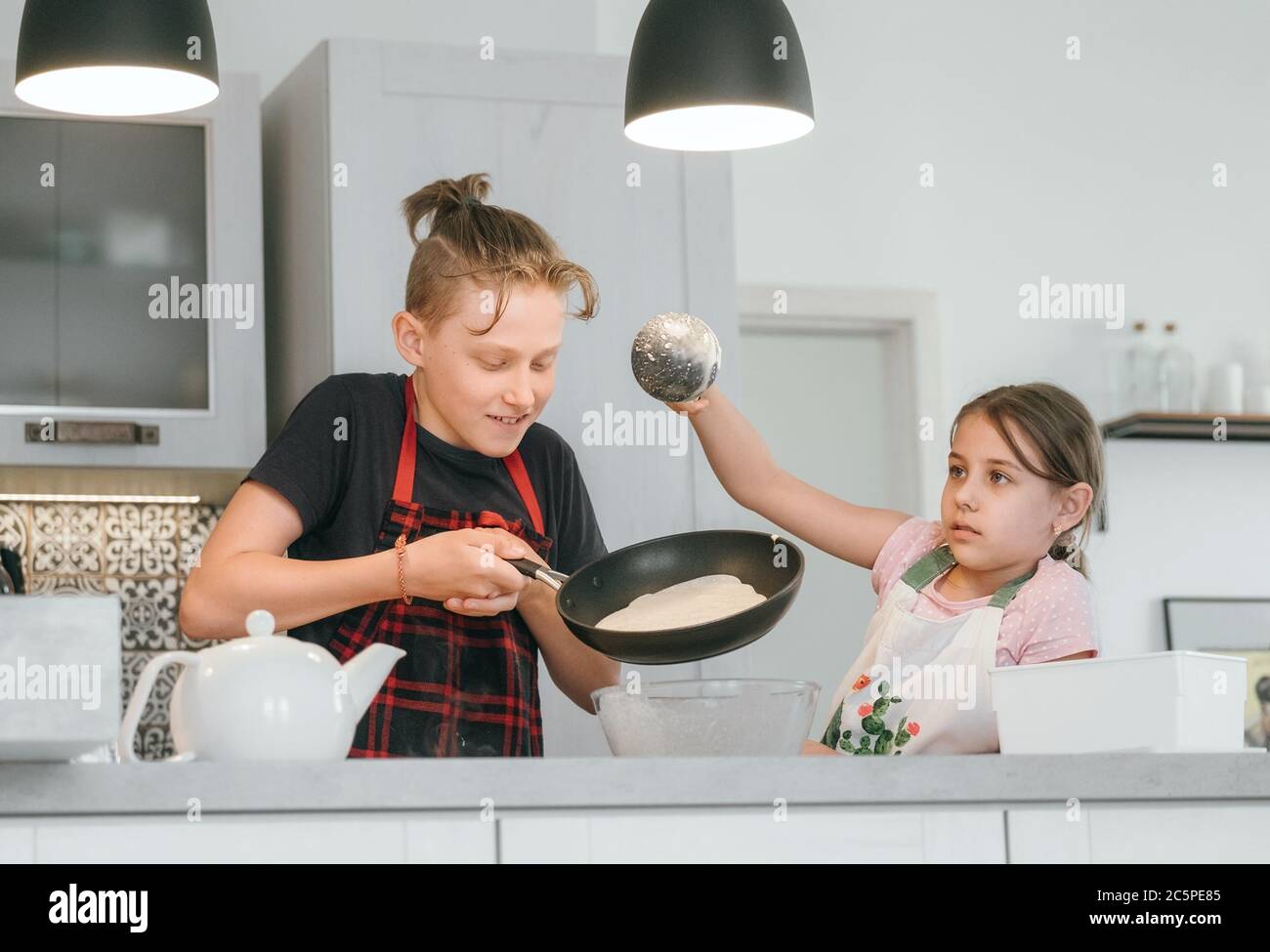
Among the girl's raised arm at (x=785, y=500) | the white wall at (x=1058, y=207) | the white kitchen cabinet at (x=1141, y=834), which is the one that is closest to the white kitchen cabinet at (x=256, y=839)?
the white kitchen cabinet at (x=1141, y=834)

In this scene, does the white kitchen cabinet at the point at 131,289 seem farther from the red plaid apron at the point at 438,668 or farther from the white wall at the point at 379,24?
the red plaid apron at the point at 438,668

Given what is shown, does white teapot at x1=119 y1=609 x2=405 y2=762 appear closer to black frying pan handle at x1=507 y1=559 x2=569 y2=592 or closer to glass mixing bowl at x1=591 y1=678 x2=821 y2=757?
glass mixing bowl at x1=591 y1=678 x2=821 y2=757

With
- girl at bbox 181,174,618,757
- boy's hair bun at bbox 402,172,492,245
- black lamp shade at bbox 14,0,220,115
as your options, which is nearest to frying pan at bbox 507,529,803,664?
girl at bbox 181,174,618,757

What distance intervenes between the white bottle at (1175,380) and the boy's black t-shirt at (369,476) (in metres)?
2.02

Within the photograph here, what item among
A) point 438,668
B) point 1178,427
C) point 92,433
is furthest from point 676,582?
point 1178,427

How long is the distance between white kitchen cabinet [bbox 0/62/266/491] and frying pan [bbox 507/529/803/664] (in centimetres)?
92

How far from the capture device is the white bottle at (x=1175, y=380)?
3.55 metres

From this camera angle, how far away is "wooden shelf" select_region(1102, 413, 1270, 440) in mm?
3457

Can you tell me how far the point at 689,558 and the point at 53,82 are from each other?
823mm

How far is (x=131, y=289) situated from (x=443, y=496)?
79 cm

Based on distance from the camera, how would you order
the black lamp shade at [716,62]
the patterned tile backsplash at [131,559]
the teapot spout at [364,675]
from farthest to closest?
the patterned tile backsplash at [131,559] → the black lamp shade at [716,62] → the teapot spout at [364,675]

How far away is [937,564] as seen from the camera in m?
1.87

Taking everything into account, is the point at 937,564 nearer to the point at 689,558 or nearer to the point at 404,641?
the point at 689,558
